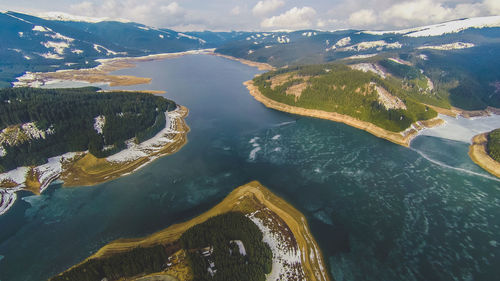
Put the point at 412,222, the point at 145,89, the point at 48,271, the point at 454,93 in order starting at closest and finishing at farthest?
the point at 48,271 < the point at 412,222 < the point at 454,93 < the point at 145,89

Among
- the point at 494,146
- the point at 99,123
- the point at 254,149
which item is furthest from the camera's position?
the point at 99,123

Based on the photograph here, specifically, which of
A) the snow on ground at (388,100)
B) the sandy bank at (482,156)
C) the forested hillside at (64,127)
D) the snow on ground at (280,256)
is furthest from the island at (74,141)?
the sandy bank at (482,156)

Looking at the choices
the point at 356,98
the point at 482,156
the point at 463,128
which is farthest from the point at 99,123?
the point at 463,128

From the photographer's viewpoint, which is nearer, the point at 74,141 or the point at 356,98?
the point at 74,141

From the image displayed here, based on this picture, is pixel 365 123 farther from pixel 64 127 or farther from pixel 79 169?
pixel 64 127

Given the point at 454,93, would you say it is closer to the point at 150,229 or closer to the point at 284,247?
the point at 284,247

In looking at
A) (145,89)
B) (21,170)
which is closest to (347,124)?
(21,170)

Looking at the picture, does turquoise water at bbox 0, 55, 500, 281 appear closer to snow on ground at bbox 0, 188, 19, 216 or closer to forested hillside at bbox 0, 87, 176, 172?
snow on ground at bbox 0, 188, 19, 216

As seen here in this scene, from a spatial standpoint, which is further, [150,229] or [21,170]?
[21,170]

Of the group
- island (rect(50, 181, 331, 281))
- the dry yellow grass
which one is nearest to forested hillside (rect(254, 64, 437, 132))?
island (rect(50, 181, 331, 281))
